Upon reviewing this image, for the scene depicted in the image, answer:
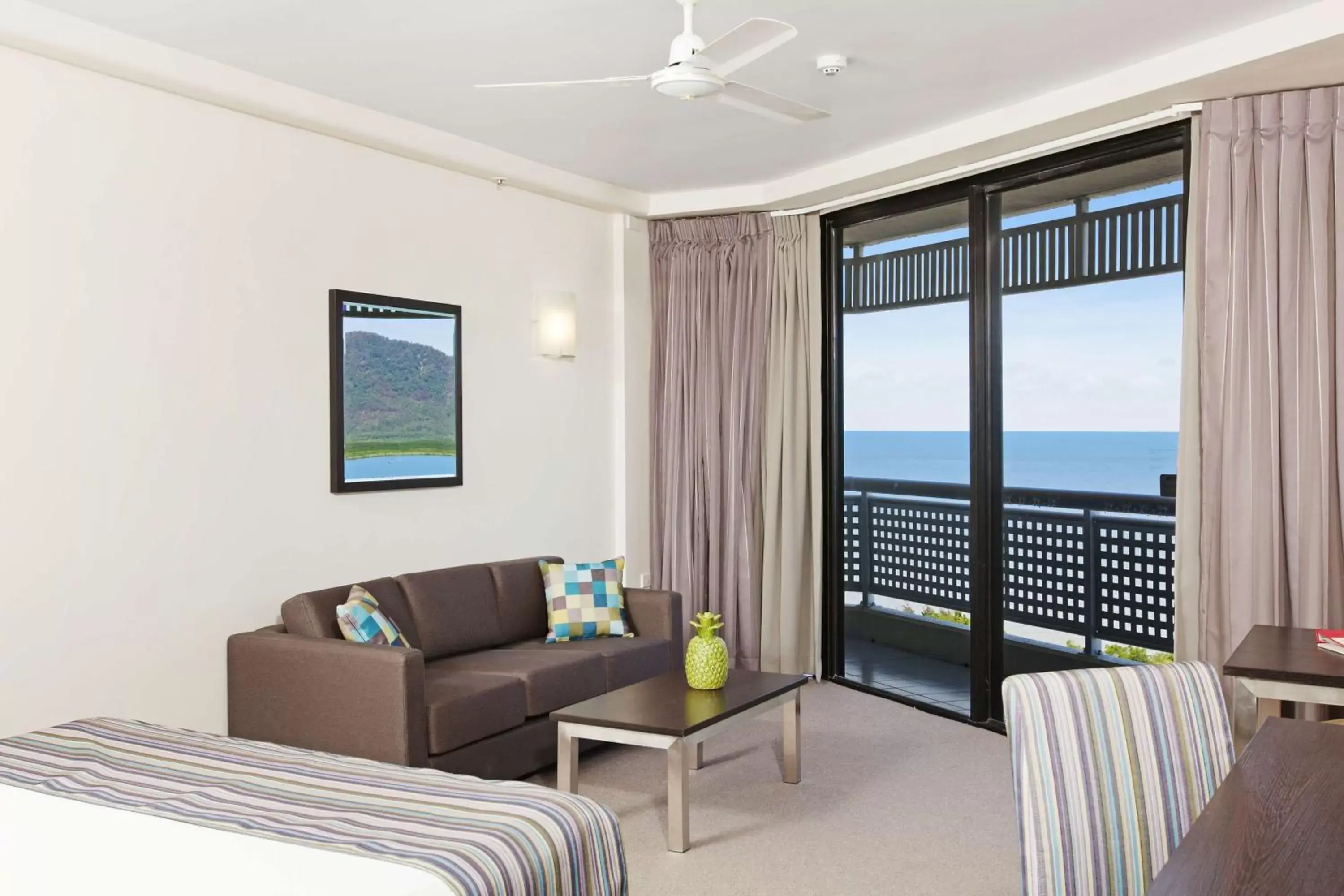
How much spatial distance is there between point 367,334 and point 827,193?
8.03ft

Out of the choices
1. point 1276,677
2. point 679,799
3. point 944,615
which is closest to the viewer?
point 1276,677

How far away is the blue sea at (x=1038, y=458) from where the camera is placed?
4.10m

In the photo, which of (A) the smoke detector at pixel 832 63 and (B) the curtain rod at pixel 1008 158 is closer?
(A) the smoke detector at pixel 832 63

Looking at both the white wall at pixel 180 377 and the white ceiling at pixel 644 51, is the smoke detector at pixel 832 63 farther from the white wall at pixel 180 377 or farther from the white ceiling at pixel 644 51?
the white wall at pixel 180 377

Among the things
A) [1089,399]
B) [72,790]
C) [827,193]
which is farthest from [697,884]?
[827,193]

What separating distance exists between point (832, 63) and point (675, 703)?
7.80 ft

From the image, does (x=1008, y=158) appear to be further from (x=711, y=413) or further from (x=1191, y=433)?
(x=711, y=413)

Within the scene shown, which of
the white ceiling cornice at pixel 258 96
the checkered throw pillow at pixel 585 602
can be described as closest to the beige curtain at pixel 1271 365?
the checkered throw pillow at pixel 585 602

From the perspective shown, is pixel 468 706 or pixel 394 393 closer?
pixel 468 706

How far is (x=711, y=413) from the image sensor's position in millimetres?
5664

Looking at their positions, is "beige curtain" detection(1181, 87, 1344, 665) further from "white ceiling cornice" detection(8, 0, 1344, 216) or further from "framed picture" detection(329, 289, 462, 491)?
"framed picture" detection(329, 289, 462, 491)

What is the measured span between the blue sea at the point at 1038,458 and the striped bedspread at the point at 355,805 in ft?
9.53

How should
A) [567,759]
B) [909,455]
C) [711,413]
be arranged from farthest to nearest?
[711,413]
[909,455]
[567,759]

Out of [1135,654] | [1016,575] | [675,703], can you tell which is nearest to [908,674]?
[1016,575]
